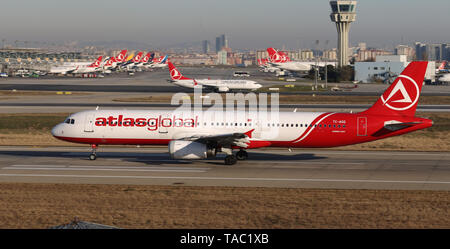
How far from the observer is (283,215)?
962 inches

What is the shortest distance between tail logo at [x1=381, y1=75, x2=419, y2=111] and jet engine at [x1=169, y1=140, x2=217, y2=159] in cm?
1329

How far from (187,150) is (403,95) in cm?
1547

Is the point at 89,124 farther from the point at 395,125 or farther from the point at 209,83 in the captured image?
the point at 209,83

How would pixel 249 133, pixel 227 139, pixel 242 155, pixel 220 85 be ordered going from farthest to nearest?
pixel 220 85 < pixel 242 155 < pixel 249 133 < pixel 227 139

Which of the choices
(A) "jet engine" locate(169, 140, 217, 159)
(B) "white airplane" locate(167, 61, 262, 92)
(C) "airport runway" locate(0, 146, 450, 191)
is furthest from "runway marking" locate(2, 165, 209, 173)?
(B) "white airplane" locate(167, 61, 262, 92)

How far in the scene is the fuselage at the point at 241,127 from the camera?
126ft

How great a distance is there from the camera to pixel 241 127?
129 ft

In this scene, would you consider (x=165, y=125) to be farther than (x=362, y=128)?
Yes

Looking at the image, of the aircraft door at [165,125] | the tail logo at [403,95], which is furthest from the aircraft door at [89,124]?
the tail logo at [403,95]

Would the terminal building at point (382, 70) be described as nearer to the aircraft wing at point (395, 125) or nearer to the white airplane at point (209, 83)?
the white airplane at point (209, 83)

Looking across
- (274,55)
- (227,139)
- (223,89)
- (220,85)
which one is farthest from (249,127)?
(274,55)

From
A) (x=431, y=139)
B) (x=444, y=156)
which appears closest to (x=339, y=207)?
(x=444, y=156)

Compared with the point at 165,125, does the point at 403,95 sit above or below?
above
